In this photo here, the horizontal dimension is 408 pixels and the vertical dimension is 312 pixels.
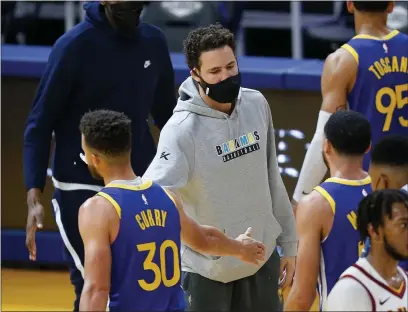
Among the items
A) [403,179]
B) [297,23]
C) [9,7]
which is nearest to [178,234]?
[403,179]

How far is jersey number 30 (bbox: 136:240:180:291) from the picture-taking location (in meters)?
4.73

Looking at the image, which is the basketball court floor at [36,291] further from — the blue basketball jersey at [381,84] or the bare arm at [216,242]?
the bare arm at [216,242]

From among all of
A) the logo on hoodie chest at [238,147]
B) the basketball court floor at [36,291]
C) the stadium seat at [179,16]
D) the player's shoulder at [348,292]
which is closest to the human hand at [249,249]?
the logo on hoodie chest at [238,147]

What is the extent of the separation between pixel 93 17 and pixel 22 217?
3097mm

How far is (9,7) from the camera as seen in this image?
37.9ft

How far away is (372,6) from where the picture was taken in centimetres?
659

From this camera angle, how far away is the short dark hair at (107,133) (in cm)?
489

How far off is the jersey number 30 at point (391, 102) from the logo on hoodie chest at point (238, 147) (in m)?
1.24

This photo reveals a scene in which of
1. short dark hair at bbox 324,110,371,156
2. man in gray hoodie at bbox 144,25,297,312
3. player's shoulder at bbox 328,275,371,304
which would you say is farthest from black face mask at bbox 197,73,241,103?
player's shoulder at bbox 328,275,371,304

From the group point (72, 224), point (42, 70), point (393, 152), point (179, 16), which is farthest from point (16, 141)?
point (393, 152)

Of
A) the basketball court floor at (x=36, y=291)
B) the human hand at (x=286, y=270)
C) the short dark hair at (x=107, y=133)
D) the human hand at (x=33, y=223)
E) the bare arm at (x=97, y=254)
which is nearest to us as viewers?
the bare arm at (x=97, y=254)

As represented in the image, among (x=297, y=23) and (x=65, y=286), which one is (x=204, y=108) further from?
(x=297, y=23)

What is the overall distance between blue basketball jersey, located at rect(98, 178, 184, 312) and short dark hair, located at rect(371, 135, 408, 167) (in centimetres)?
122

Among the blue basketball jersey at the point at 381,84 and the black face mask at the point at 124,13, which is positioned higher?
the black face mask at the point at 124,13
